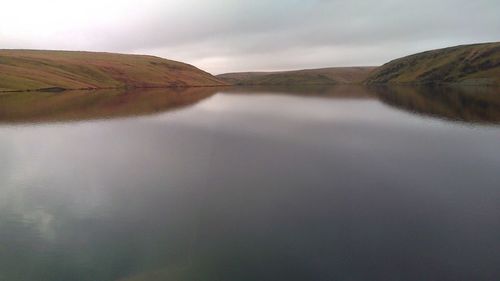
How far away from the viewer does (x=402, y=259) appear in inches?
690

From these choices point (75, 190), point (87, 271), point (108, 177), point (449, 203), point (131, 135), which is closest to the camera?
point (87, 271)

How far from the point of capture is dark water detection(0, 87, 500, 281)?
1725 cm

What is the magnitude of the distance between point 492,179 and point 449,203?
26.0 feet

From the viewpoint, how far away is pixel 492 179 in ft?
96.7

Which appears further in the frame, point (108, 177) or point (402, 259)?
point (108, 177)

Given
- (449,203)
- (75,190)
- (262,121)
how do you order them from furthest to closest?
(262,121)
(75,190)
(449,203)

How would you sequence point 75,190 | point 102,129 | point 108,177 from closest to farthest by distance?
point 75,190 < point 108,177 < point 102,129

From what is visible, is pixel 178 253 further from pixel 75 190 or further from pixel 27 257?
pixel 75 190

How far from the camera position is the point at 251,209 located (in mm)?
23672

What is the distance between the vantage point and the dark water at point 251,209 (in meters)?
17.2

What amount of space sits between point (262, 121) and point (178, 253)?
50442 millimetres

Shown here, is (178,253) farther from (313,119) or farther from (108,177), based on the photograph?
(313,119)

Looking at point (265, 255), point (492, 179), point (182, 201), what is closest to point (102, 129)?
point (182, 201)

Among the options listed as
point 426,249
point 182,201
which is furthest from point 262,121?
point 426,249
